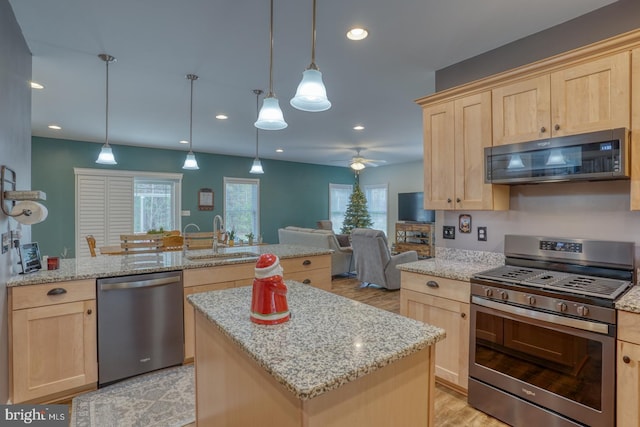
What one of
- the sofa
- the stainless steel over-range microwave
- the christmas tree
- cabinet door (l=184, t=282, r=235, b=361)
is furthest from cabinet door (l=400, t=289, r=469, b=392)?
the christmas tree

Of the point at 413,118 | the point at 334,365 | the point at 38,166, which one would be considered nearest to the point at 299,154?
the point at 413,118

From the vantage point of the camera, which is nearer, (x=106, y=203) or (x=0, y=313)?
(x=0, y=313)

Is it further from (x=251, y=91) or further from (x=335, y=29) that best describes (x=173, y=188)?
(x=335, y=29)

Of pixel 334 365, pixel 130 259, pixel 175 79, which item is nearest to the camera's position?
pixel 334 365

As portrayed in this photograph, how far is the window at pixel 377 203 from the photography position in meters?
9.30

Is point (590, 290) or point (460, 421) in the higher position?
point (590, 290)

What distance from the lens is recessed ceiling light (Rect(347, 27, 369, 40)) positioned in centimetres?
232

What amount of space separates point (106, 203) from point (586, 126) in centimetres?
710

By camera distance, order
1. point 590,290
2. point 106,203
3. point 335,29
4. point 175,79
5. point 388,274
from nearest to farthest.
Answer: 1. point 590,290
2. point 335,29
3. point 175,79
4. point 388,274
5. point 106,203

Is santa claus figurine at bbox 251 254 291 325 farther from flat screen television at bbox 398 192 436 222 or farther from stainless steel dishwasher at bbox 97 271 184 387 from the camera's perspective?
flat screen television at bbox 398 192 436 222

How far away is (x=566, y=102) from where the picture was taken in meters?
2.07

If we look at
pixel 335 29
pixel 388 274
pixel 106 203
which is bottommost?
pixel 388 274

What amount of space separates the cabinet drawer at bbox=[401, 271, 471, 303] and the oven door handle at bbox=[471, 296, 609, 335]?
0.09 metres

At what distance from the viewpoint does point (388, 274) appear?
16.8 feet
